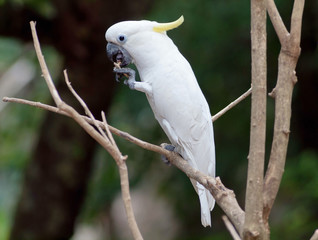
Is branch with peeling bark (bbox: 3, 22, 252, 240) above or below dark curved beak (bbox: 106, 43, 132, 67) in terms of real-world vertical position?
below

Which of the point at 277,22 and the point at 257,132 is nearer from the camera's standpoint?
the point at 257,132

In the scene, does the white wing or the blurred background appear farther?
the blurred background

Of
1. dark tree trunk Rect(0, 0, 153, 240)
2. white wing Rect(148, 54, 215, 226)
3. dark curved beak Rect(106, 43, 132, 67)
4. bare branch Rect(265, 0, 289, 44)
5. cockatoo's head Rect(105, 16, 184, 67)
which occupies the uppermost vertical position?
bare branch Rect(265, 0, 289, 44)

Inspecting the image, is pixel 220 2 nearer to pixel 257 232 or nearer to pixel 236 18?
pixel 236 18

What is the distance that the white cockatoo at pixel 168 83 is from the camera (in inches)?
46.8

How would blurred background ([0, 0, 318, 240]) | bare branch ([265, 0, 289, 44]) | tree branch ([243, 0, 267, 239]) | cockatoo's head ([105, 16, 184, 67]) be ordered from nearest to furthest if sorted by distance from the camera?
tree branch ([243, 0, 267, 239]) < bare branch ([265, 0, 289, 44]) < cockatoo's head ([105, 16, 184, 67]) < blurred background ([0, 0, 318, 240])

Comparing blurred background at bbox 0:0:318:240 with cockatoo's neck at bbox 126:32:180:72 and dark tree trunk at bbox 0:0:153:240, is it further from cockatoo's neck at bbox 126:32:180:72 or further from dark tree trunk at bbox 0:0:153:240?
cockatoo's neck at bbox 126:32:180:72

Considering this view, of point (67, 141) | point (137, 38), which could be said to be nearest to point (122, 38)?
point (137, 38)

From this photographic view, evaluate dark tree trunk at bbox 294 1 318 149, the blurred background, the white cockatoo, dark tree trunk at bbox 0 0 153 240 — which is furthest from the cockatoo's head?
dark tree trunk at bbox 294 1 318 149

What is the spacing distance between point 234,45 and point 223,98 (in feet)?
0.95

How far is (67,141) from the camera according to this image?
9.27 feet

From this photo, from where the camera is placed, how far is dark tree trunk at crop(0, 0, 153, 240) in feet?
9.00

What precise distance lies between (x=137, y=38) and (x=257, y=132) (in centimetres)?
40

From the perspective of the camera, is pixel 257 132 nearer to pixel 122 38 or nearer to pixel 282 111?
pixel 282 111
